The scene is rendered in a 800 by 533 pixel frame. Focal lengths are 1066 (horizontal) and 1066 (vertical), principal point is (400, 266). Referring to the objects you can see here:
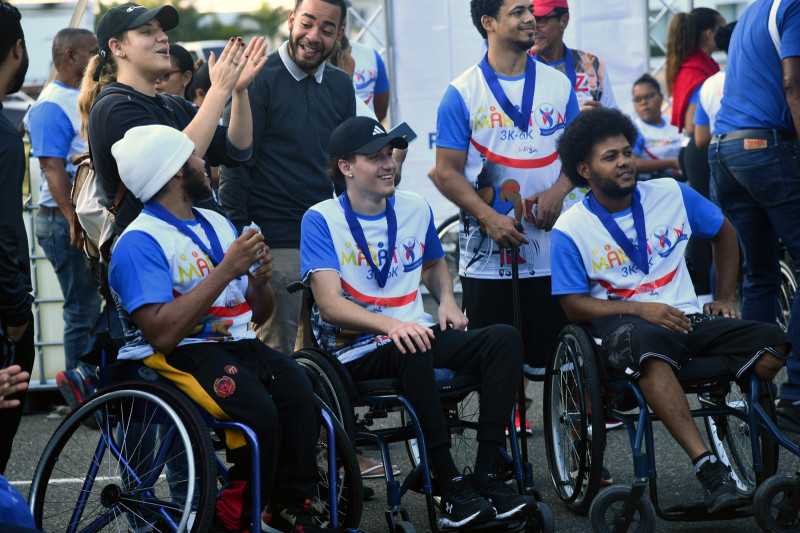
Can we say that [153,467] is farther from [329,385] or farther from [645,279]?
[645,279]

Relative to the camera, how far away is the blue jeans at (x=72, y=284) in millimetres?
6418

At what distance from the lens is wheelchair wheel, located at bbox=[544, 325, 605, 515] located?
4.06 m

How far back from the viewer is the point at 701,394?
4418mm

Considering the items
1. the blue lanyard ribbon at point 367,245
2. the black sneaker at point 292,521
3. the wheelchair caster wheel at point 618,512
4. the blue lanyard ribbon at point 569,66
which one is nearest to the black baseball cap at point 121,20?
the blue lanyard ribbon at point 367,245

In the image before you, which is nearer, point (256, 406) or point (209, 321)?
point (256, 406)

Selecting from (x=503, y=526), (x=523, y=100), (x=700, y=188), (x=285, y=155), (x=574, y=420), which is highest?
(x=523, y=100)

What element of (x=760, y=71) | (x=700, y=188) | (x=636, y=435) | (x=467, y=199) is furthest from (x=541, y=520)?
(x=700, y=188)

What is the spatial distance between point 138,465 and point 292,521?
0.55 metres

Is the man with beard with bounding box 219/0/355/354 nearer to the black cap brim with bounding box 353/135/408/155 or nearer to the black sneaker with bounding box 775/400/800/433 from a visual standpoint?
the black cap brim with bounding box 353/135/408/155

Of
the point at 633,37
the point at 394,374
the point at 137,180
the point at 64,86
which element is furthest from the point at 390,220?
the point at 633,37

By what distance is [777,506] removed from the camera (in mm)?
3775

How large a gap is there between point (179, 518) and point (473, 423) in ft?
4.10

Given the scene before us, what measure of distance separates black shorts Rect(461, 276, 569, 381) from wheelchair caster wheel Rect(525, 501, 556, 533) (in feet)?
4.11

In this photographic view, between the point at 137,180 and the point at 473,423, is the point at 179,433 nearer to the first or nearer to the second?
the point at 137,180
